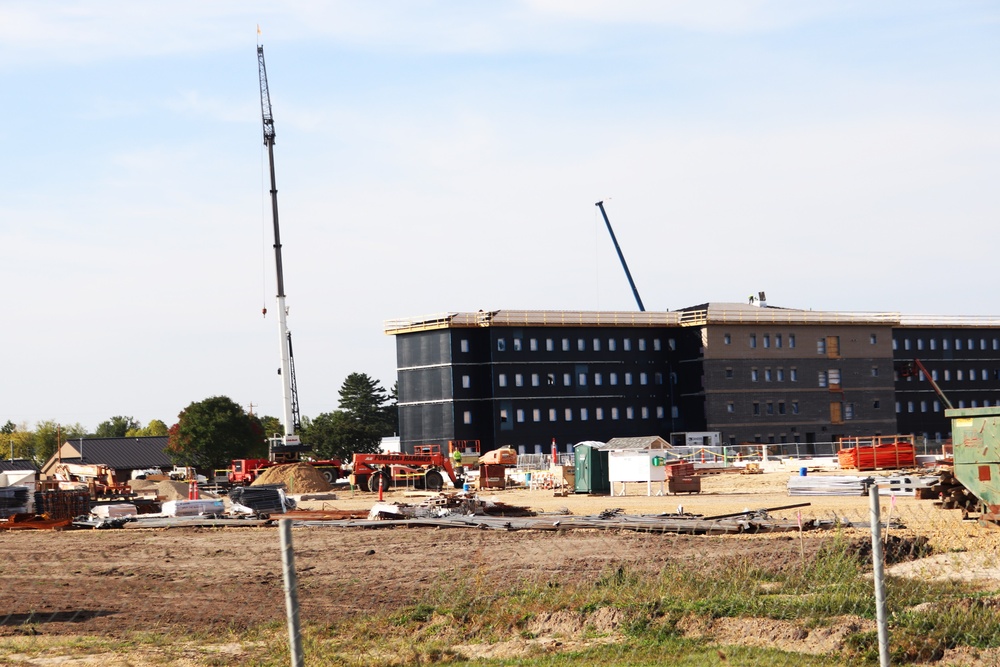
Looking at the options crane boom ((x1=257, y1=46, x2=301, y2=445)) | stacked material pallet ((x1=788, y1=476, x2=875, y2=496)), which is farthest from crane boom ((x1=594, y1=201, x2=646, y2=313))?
stacked material pallet ((x1=788, y1=476, x2=875, y2=496))

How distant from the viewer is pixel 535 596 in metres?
16.0

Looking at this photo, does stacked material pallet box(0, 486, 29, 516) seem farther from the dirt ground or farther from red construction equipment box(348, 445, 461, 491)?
red construction equipment box(348, 445, 461, 491)

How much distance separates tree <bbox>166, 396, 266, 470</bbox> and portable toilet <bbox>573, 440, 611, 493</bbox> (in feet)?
180

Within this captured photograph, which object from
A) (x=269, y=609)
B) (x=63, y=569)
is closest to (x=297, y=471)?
(x=63, y=569)

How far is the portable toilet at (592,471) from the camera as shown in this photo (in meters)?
48.5

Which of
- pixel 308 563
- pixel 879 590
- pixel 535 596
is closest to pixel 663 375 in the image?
pixel 308 563

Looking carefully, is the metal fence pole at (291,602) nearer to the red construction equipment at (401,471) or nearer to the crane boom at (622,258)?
the red construction equipment at (401,471)

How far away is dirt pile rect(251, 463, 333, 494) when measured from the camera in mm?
60125

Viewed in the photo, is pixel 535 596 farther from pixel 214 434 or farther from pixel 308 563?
pixel 214 434

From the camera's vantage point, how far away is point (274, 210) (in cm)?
8706

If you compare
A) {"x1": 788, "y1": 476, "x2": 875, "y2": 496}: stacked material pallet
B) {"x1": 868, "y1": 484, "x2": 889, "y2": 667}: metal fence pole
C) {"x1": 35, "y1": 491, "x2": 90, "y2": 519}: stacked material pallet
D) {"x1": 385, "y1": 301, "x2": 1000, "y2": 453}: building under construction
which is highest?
{"x1": 385, "y1": 301, "x2": 1000, "y2": 453}: building under construction

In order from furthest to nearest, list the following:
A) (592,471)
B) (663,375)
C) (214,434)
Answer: (663,375) < (214,434) < (592,471)

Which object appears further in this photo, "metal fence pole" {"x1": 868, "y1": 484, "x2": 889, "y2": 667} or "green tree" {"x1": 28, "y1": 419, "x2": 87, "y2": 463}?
"green tree" {"x1": 28, "y1": 419, "x2": 87, "y2": 463}

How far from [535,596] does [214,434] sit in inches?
3353
